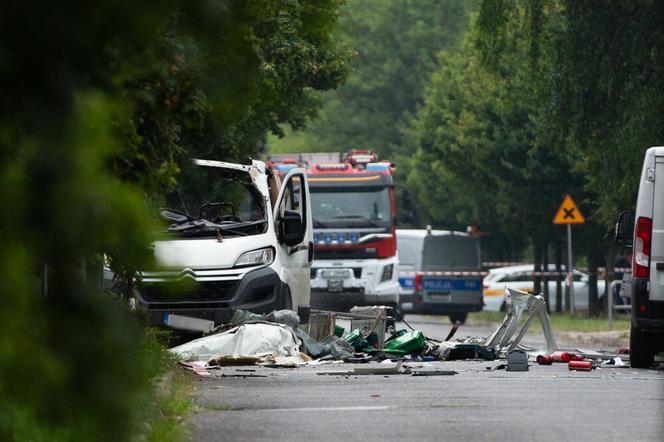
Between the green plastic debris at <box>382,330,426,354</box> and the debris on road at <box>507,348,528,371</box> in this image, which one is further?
the green plastic debris at <box>382,330,426,354</box>

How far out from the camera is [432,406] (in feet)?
32.8

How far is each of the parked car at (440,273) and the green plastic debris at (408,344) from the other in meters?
22.8

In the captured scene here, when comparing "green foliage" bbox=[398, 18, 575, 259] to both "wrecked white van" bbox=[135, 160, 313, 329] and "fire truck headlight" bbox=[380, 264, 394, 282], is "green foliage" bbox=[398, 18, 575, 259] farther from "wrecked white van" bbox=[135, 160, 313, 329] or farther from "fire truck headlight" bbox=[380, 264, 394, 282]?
"wrecked white van" bbox=[135, 160, 313, 329]

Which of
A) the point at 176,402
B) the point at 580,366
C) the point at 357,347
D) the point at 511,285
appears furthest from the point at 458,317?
the point at 176,402

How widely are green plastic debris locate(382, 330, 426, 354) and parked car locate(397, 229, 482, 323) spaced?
2281 cm

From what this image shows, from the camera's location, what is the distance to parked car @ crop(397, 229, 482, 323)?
3959 cm

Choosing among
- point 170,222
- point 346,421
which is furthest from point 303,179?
point 170,222

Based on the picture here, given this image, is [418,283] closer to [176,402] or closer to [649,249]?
[649,249]

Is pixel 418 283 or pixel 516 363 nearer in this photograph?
pixel 516 363

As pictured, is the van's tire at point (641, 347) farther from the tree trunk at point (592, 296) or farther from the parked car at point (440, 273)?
the tree trunk at point (592, 296)

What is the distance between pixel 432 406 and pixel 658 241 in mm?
5146

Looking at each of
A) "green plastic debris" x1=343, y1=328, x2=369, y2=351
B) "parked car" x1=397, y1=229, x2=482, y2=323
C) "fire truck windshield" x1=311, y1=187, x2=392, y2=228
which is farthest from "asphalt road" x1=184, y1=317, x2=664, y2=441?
"parked car" x1=397, y1=229, x2=482, y2=323

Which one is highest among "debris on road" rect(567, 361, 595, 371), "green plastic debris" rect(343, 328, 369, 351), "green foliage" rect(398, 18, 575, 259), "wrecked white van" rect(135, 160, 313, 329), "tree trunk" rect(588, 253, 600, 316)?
"green foliage" rect(398, 18, 575, 259)

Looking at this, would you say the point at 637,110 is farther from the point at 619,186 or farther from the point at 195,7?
the point at 195,7
